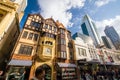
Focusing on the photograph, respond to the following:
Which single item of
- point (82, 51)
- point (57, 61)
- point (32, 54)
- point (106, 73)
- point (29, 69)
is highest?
point (82, 51)

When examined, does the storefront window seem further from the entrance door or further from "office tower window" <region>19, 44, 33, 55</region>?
the entrance door

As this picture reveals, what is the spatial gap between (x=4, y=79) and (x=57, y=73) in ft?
33.7

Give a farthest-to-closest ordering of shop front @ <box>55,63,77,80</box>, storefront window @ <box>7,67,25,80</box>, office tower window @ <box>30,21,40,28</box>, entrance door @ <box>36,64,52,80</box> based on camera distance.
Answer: office tower window @ <box>30,21,40,28</box>, shop front @ <box>55,63,77,80</box>, entrance door @ <box>36,64,52,80</box>, storefront window @ <box>7,67,25,80</box>

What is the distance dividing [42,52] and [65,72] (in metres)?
6.98

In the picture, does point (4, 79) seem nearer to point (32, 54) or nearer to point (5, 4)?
point (32, 54)

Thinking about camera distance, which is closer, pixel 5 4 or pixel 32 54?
pixel 5 4

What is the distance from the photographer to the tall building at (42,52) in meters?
17.5

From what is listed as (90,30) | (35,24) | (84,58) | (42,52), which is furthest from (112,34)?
(42,52)

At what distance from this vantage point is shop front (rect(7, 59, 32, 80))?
1505 cm

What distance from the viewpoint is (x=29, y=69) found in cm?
1758

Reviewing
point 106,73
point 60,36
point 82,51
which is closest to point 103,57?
point 106,73

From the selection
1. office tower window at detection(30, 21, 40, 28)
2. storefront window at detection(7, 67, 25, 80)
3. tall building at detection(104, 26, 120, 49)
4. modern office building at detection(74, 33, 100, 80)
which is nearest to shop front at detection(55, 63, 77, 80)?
modern office building at detection(74, 33, 100, 80)

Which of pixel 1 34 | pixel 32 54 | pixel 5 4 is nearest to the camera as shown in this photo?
pixel 1 34

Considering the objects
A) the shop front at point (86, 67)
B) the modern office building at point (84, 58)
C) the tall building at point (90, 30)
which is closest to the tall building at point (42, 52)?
the modern office building at point (84, 58)
